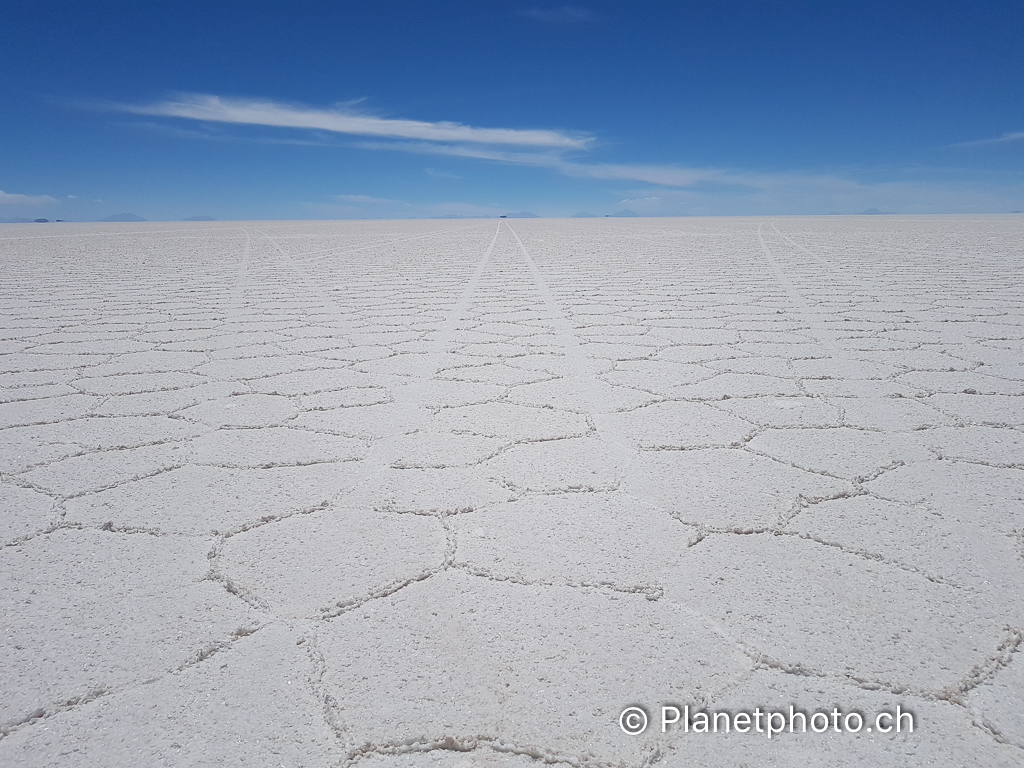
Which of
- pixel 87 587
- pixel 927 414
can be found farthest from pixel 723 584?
pixel 927 414

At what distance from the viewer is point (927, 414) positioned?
2.01m

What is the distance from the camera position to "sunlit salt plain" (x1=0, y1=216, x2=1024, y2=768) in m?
0.86

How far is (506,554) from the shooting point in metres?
1.25

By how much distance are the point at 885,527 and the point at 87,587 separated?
1473 millimetres

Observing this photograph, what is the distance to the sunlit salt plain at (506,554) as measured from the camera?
86 cm

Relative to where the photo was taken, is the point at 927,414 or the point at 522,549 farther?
the point at 927,414

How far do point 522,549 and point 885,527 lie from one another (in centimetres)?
72

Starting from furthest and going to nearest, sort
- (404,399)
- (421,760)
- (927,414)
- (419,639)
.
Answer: (404,399)
(927,414)
(419,639)
(421,760)

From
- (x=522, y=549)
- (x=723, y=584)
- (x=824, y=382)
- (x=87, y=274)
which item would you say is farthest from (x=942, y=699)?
(x=87, y=274)

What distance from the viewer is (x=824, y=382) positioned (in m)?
2.40

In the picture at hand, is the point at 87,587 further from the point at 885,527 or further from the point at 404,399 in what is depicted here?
the point at 885,527

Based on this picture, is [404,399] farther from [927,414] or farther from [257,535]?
[927,414]

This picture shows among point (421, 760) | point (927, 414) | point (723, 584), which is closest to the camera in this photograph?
point (421, 760)

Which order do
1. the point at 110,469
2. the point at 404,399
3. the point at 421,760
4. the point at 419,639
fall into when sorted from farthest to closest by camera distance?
the point at 404,399 → the point at 110,469 → the point at 419,639 → the point at 421,760
